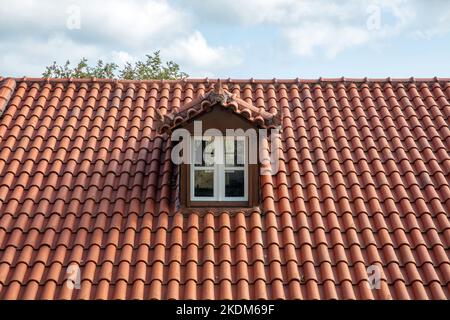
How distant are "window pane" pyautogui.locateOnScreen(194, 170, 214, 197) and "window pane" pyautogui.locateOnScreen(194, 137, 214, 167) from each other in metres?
0.11

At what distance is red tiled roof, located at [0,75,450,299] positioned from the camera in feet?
27.7

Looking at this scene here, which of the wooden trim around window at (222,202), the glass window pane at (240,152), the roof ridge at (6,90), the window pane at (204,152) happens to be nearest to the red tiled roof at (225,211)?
the roof ridge at (6,90)

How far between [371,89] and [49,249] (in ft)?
20.5

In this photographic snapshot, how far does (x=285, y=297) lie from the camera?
27.1 ft

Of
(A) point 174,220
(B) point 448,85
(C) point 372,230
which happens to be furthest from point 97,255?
(B) point 448,85

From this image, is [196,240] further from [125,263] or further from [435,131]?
[435,131]

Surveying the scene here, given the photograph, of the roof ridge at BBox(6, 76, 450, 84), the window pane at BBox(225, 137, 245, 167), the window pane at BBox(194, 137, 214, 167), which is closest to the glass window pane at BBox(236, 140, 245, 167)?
the window pane at BBox(225, 137, 245, 167)

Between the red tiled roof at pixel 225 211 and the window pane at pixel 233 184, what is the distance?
0.31 metres

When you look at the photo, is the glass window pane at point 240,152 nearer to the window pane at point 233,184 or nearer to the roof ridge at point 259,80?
the window pane at point 233,184

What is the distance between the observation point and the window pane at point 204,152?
9.62 metres

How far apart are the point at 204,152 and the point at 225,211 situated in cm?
83

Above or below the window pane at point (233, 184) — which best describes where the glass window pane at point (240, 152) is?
above

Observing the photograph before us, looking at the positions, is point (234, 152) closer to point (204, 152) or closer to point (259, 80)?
point (204, 152)

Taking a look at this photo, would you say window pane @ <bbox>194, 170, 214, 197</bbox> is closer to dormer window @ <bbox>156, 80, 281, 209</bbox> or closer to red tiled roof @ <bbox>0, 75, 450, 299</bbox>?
dormer window @ <bbox>156, 80, 281, 209</bbox>
